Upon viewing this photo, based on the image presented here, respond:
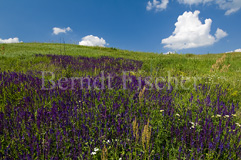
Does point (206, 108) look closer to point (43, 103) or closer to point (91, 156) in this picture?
point (91, 156)

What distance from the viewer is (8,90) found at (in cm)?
371

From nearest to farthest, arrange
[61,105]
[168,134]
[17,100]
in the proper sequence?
[168,134] < [61,105] < [17,100]

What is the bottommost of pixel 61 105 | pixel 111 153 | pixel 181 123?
pixel 111 153

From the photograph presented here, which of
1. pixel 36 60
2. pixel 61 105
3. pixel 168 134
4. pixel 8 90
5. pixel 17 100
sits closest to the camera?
pixel 168 134

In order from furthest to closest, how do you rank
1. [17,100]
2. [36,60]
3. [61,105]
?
[36,60], [17,100], [61,105]

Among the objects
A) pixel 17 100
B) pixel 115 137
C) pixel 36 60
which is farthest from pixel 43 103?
pixel 36 60

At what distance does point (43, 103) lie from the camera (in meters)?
2.91

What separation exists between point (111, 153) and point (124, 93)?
1.68 meters

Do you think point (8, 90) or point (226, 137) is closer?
point (226, 137)

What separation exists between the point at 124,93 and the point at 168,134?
1.41m

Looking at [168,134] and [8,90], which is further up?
[8,90]

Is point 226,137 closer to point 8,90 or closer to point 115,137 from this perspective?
point 115,137

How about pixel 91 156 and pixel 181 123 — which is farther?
pixel 181 123

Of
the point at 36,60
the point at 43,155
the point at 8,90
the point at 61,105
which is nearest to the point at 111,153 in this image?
the point at 43,155
